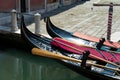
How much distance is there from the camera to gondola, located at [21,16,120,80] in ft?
23.9

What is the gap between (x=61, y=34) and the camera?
32.3 ft

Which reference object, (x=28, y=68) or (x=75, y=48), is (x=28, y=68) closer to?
(x=28, y=68)

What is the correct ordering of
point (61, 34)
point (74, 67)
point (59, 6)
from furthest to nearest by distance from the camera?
point (59, 6) → point (61, 34) → point (74, 67)

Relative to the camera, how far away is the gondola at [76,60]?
7289mm

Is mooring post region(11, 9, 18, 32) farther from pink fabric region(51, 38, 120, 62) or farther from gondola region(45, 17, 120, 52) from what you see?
pink fabric region(51, 38, 120, 62)

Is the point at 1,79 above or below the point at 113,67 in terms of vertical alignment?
below

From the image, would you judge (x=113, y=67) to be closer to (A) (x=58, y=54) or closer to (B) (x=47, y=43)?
(A) (x=58, y=54)

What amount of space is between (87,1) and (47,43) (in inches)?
670

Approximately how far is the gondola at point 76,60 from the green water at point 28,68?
627mm

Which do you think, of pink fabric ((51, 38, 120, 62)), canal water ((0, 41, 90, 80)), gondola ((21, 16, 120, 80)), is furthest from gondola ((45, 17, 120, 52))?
canal water ((0, 41, 90, 80))

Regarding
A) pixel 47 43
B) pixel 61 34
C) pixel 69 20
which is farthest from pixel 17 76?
pixel 69 20

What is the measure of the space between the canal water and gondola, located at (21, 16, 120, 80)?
61 centimetres

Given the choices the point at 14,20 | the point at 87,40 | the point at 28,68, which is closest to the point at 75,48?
the point at 87,40

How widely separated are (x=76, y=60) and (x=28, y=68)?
2.54 metres
